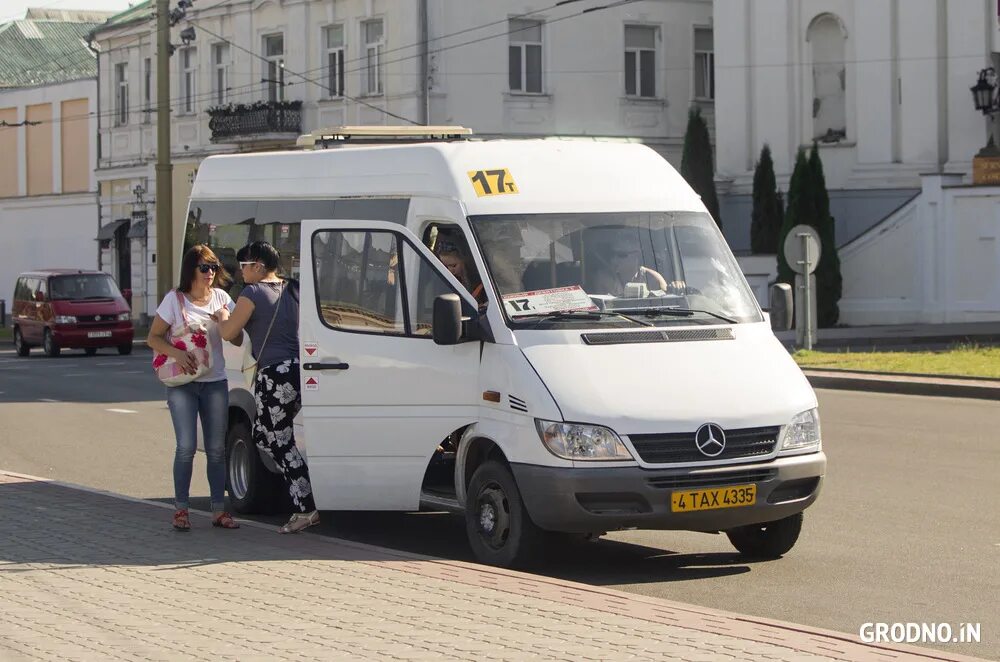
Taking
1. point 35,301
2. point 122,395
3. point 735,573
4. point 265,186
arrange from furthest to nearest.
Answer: point 35,301, point 122,395, point 265,186, point 735,573

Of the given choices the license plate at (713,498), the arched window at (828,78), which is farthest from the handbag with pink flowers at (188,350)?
the arched window at (828,78)

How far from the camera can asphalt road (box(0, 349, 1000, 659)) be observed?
905cm

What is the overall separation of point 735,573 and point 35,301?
3200 cm

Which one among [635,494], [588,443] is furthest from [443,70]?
[635,494]

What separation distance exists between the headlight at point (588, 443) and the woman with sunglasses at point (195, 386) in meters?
2.77

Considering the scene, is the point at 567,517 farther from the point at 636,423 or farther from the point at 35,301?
the point at 35,301

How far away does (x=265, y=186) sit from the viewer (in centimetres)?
1239

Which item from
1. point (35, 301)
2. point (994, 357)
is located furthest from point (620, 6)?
point (994, 357)

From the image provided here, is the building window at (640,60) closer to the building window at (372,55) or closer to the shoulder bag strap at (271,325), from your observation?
the building window at (372,55)

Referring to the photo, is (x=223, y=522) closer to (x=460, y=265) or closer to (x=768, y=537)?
(x=460, y=265)

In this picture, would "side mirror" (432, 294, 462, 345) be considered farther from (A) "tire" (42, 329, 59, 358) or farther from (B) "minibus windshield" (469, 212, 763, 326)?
(A) "tire" (42, 329, 59, 358)

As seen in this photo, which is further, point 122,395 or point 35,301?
point 35,301

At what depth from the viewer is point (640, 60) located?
47.2 m

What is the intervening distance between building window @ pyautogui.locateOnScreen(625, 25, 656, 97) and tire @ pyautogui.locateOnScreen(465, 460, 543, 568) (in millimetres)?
37701
